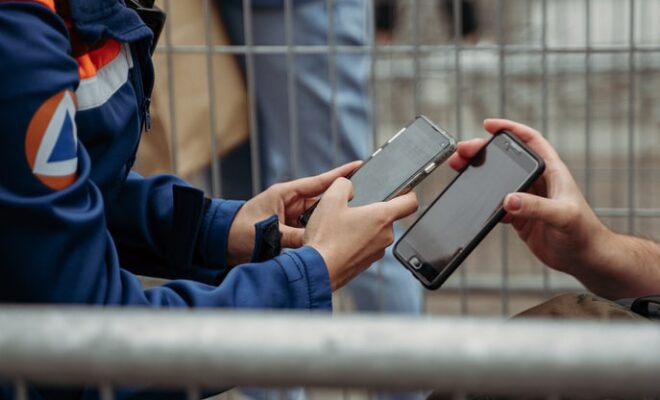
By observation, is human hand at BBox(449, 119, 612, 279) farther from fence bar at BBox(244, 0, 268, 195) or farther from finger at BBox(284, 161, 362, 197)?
fence bar at BBox(244, 0, 268, 195)

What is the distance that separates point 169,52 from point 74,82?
967 mm

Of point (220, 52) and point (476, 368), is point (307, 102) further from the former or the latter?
point (476, 368)

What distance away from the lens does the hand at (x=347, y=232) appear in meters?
1.12

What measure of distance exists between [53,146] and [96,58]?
0.16m

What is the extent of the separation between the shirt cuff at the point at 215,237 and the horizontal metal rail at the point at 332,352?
0.68m

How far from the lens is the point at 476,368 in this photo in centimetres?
60

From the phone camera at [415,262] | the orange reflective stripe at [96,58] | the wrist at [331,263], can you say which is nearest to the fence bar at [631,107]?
the phone camera at [415,262]

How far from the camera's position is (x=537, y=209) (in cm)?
133

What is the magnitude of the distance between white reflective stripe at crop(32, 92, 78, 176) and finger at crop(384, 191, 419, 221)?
37 cm

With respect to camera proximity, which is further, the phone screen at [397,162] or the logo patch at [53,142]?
the phone screen at [397,162]

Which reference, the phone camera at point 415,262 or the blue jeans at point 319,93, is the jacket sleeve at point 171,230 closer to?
the phone camera at point 415,262

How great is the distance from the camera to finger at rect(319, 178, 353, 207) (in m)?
1.17

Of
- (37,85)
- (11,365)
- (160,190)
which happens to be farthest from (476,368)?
(160,190)

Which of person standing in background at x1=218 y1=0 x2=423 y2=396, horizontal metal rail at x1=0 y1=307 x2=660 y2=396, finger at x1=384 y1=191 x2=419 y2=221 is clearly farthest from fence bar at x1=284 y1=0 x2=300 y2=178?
horizontal metal rail at x1=0 y1=307 x2=660 y2=396
